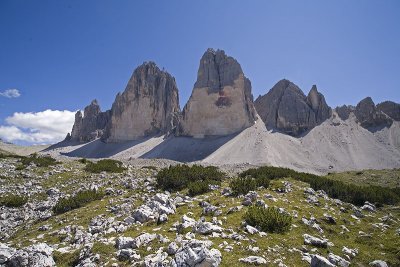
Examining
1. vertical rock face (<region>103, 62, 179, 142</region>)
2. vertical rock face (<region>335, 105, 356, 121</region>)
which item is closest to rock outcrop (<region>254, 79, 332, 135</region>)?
vertical rock face (<region>335, 105, 356, 121</region>)

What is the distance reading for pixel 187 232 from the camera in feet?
37.7

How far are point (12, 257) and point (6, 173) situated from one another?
64.3 feet

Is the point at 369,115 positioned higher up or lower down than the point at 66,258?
higher up

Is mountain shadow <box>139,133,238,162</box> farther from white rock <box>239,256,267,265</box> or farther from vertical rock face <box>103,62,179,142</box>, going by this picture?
white rock <box>239,256,267,265</box>

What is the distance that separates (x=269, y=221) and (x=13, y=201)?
15972 mm

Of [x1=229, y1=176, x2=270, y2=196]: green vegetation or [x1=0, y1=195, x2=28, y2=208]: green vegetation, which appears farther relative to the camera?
[x1=229, y1=176, x2=270, y2=196]: green vegetation

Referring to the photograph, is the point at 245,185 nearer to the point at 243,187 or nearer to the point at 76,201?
the point at 243,187

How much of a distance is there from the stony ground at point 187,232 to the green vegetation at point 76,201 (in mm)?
569

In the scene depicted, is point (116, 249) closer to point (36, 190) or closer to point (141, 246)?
point (141, 246)

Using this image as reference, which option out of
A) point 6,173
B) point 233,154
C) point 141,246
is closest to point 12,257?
point 141,246

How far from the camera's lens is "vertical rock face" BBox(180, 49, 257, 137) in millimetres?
127688

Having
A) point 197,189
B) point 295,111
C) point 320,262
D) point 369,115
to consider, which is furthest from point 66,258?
point 369,115

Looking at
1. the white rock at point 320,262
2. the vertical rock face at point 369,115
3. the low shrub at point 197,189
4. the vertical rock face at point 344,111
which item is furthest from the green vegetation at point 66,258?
the vertical rock face at point 369,115

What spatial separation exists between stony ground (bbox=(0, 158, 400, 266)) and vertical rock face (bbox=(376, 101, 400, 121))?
147005mm
